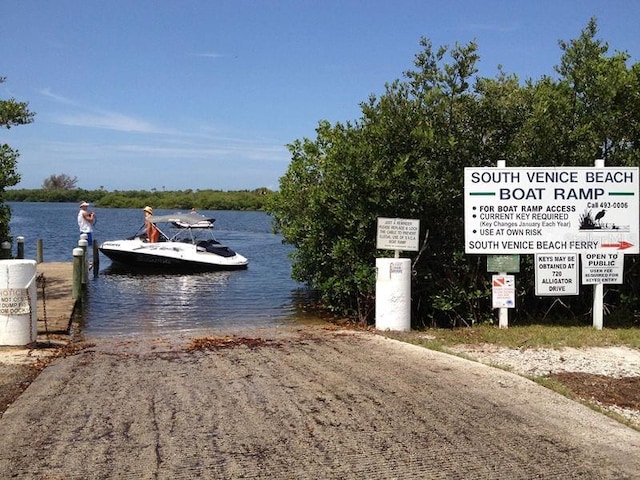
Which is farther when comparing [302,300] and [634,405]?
[302,300]

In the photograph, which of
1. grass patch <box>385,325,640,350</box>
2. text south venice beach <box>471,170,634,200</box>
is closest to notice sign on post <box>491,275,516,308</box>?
grass patch <box>385,325,640,350</box>

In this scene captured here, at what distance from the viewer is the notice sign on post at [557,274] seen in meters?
10.4

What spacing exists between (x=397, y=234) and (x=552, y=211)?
8.09 feet

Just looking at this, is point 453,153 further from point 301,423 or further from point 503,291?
point 301,423

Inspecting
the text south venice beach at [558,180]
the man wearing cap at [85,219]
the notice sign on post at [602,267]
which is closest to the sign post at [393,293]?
the text south venice beach at [558,180]

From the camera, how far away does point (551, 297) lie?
37.9 feet

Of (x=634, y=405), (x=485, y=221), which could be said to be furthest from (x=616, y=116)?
(x=634, y=405)

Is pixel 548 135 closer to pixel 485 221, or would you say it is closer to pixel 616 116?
pixel 616 116

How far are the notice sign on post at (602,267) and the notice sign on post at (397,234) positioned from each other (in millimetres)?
2718

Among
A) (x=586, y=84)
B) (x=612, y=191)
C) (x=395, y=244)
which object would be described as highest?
(x=586, y=84)

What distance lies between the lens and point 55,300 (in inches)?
566

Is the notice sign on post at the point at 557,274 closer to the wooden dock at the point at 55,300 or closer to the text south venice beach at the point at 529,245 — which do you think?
the text south venice beach at the point at 529,245

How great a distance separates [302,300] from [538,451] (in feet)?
40.5

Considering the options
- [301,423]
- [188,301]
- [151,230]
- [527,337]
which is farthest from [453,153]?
[151,230]
